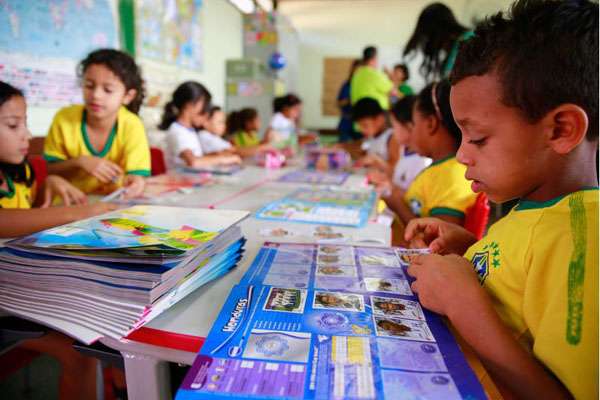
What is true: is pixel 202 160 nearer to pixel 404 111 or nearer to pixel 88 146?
pixel 88 146

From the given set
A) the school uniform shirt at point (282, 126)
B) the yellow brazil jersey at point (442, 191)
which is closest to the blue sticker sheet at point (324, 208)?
the yellow brazil jersey at point (442, 191)

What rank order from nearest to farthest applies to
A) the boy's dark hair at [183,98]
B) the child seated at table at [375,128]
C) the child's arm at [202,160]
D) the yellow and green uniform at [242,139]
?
the child's arm at [202,160] → the boy's dark hair at [183,98] → the child seated at table at [375,128] → the yellow and green uniform at [242,139]

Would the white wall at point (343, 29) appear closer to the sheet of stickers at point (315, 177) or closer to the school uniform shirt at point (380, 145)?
the school uniform shirt at point (380, 145)

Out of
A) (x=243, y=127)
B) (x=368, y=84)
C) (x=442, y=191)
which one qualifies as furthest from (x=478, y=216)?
(x=243, y=127)

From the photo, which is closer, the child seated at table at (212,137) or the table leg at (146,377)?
the table leg at (146,377)

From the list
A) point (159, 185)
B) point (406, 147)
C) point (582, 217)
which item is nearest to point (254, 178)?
point (159, 185)

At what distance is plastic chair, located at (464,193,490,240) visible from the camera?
0.99 metres

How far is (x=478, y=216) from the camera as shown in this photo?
100 centimetres

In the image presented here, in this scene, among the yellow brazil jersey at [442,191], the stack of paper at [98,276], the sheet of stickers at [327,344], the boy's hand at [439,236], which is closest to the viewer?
the sheet of stickers at [327,344]

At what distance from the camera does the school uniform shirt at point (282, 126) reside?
344 centimetres

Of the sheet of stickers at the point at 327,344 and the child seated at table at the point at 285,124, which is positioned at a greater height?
the child seated at table at the point at 285,124

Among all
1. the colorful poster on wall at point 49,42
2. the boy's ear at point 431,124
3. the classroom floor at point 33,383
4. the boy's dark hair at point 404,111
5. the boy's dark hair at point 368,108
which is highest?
the colorful poster on wall at point 49,42

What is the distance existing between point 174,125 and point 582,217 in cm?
213

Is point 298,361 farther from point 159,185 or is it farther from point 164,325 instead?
point 159,185
